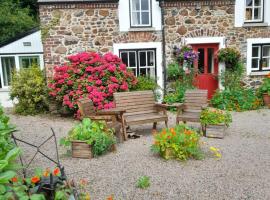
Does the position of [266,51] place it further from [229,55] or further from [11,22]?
[11,22]

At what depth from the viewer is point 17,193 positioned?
211 centimetres

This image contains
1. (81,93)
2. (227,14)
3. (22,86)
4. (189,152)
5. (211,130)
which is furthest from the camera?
(227,14)

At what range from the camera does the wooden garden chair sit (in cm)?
591

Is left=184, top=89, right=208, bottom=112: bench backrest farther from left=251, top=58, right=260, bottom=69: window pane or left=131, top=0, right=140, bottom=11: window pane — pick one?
left=251, top=58, right=260, bottom=69: window pane

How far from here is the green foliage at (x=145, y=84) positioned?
9.51 meters

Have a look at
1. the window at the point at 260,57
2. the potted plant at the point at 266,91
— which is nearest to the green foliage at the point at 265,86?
the potted plant at the point at 266,91

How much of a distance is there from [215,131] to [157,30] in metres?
4.83

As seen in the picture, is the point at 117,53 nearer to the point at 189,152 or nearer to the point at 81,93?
the point at 81,93

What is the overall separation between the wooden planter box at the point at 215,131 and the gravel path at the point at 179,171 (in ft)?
0.49

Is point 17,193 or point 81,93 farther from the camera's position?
point 81,93

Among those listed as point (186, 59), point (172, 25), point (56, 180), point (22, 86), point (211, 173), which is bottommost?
point (211, 173)

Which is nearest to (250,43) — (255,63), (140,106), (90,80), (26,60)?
(255,63)

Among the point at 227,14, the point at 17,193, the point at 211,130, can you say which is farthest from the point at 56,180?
the point at 227,14

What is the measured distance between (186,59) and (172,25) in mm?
1290
